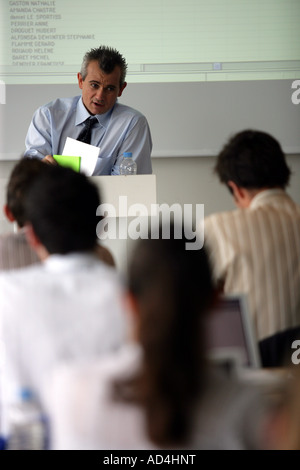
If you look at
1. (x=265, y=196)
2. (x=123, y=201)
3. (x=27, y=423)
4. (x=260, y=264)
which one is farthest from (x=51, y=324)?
(x=123, y=201)

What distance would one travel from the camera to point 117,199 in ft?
11.7

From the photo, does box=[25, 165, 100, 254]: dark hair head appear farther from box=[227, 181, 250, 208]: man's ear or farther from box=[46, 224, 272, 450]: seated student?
box=[227, 181, 250, 208]: man's ear

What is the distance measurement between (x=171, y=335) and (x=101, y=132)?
3251 millimetres

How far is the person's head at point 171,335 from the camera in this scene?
1.06 meters

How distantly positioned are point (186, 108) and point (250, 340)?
3.54 meters

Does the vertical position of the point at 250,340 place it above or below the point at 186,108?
below

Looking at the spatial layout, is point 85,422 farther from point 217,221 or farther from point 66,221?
point 217,221

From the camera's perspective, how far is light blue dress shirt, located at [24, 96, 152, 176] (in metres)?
4.13

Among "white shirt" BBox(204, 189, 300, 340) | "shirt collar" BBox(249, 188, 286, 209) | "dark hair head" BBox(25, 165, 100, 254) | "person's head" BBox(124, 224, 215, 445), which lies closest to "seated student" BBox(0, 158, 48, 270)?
"dark hair head" BBox(25, 165, 100, 254)

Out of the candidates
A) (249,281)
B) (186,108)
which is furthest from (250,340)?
(186,108)

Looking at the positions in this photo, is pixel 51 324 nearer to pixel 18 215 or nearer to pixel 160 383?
pixel 160 383

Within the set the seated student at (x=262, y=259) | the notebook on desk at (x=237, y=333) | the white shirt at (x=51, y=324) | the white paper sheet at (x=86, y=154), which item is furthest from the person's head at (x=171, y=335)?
the white paper sheet at (x=86, y=154)

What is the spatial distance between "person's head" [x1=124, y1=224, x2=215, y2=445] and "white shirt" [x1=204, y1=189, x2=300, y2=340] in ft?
3.39

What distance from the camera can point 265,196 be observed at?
230 cm
